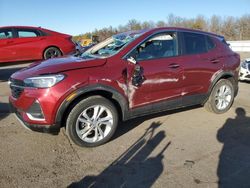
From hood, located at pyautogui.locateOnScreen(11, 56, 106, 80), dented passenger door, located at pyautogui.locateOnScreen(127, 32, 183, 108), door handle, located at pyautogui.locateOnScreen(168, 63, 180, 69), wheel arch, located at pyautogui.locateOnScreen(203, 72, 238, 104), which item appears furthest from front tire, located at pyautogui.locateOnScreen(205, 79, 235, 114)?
hood, located at pyautogui.locateOnScreen(11, 56, 106, 80)

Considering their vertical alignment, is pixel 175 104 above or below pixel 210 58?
below

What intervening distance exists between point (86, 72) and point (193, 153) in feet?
6.15

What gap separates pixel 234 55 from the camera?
19.6 feet

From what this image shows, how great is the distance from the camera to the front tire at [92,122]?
162 inches

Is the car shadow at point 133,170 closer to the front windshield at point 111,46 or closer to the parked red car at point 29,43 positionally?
the front windshield at point 111,46

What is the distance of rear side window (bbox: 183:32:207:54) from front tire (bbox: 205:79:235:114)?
2.68ft

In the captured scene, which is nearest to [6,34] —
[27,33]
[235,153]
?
[27,33]

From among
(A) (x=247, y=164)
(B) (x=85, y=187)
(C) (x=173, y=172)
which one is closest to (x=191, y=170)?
(C) (x=173, y=172)

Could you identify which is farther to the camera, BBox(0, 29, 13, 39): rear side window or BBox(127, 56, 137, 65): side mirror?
BBox(0, 29, 13, 39): rear side window

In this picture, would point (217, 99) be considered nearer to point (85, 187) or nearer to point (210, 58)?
point (210, 58)

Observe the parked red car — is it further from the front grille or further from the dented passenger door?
Answer: the dented passenger door

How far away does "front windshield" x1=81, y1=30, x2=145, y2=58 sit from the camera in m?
4.69

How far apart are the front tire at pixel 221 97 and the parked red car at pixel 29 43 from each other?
5.68m

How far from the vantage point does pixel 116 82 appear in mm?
4312
